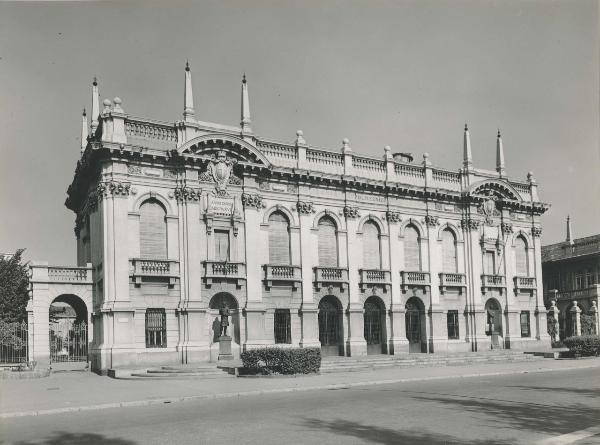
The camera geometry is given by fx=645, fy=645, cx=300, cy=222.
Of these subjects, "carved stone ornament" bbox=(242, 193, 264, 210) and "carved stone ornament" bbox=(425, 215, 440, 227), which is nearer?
"carved stone ornament" bbox=(242, 193, 264, 210)

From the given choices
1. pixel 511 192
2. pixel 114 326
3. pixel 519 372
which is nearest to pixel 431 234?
pixel 511 192

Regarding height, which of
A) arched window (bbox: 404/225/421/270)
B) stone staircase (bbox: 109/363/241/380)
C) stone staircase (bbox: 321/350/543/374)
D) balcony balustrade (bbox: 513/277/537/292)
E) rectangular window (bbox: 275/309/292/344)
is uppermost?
arched window (bbox: 404/225/421/270)

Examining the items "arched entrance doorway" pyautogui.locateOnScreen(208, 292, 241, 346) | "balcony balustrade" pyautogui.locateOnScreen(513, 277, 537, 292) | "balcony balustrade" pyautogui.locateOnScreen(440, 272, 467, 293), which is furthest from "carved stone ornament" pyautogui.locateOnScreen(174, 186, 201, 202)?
"balcony balustrade" pyautogui.locateOnScreen(513, 277, 537, 292)

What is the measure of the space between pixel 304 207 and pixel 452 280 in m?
11.3

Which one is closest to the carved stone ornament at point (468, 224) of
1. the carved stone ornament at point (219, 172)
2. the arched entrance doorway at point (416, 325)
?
the arched entrance doorway at point (416, 325)

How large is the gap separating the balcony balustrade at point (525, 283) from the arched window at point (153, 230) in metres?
23.9

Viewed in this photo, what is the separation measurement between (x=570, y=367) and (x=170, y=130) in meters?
21.7

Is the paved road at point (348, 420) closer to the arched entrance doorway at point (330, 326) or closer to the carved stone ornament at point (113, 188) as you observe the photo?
the carved stone ornament at point (113, 188)

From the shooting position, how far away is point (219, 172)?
104 ft

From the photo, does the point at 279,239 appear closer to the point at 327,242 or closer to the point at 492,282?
the point at 327,242

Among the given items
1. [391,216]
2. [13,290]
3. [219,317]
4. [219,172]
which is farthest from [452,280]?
[13,290]

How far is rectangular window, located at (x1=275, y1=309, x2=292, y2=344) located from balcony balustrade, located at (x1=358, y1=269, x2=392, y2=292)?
193 inches

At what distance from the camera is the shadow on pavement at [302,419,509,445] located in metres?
10.7

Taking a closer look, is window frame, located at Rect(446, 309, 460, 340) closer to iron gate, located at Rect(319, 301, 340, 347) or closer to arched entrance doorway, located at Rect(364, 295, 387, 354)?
arched entrance doorway, located at Rect(364, 295, 387, 354)
